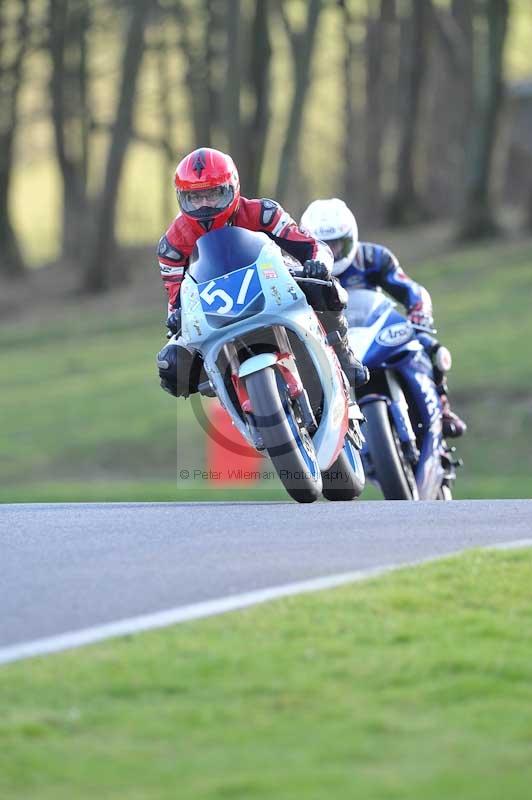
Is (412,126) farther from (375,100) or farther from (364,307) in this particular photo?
(364,307)

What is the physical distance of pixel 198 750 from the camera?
4820 millimetres

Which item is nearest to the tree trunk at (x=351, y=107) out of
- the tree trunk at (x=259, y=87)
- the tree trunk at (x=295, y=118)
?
the tree trunk at (x=259, y=87)

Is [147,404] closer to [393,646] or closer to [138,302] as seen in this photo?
[138,302]

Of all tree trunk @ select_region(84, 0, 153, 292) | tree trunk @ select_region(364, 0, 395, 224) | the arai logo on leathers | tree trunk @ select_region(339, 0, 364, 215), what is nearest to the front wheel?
the arai logo on leathers

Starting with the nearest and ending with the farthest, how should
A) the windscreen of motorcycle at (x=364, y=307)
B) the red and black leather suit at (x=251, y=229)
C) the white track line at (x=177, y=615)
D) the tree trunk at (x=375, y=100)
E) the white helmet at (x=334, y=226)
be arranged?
the white track line at (x=177, y=615), the red and black leather suit at (x=251, y=229), the white helmet at (x=334, y=226), the windscreen of motorcycle at (x=364, y=307), the tree trunk at (x=375, y=100)

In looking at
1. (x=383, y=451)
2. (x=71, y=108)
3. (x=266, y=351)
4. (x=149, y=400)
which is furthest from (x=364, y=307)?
(x=71, y=108)

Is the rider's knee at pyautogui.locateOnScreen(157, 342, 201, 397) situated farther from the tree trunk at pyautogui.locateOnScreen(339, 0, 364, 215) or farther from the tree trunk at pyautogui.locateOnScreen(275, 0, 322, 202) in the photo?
the tree trunk at pyautogui.locateOnScreen(339, 0, 364, 215)

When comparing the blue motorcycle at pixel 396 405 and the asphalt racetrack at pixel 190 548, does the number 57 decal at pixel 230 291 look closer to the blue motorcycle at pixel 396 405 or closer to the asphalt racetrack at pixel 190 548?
the asphalt racetrack at pixel 190 548

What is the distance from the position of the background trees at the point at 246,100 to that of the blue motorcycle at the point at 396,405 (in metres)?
26.0

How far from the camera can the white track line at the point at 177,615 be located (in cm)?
605

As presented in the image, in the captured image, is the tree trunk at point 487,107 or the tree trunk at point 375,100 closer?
the tree trunk at point 487,107

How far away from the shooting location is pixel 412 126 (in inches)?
1705

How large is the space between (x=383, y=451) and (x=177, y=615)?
16.3 feet

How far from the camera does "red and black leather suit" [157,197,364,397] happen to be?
10180 mm
